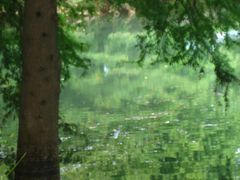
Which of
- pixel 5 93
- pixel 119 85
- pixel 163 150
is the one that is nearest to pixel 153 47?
pixel 5 93

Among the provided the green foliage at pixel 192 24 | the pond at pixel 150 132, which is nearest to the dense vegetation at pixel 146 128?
the pond at pixel 150 132

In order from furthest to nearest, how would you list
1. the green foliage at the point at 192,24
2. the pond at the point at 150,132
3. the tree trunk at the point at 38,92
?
the pond at the point at 150,132, the green foliage at the point at 192,24, the tree trunk at the point at 38,92

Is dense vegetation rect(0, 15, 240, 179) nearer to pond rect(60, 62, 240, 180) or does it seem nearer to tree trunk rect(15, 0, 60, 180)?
pond rect(60, 62, 240, 180)

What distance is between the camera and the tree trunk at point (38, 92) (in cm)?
624

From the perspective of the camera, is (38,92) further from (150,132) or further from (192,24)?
(150,132)

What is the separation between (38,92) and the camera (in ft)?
20.5

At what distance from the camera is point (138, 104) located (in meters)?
19.4

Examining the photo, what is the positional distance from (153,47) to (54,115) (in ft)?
11.5

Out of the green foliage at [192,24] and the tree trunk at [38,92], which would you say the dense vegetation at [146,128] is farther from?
the tree trunk at [38,92]

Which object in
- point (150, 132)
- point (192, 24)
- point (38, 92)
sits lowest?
point (150, 132)

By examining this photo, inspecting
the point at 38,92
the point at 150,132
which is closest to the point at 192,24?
the point at 38,92

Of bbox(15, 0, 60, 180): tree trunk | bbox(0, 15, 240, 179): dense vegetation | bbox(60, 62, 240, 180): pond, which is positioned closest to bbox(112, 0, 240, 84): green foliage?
bbox(0, 15, 240, 179): dense vegetation

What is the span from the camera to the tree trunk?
6242 mm

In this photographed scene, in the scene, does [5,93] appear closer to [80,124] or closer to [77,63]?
[77,63]
